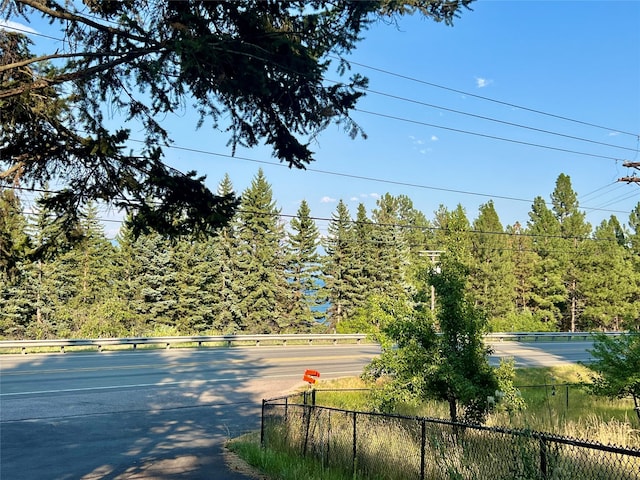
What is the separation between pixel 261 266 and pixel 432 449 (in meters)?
48.4

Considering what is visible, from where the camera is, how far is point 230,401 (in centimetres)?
1502

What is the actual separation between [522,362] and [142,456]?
20790mm

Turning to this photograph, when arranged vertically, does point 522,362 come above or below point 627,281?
below

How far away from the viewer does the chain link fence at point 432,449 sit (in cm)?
414

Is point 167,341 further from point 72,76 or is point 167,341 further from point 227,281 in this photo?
point 227,281

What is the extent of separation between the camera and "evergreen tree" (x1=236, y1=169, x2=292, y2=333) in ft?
175

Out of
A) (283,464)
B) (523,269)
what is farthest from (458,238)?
(523,269)

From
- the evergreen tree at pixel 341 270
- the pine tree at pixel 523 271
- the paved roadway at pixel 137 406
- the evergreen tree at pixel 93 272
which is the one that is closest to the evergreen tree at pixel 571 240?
the pine tree at pixel 523 271

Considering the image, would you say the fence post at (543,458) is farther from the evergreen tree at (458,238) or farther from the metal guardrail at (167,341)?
the metal guardrail at (167,341)

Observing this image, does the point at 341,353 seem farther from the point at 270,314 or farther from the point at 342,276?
the point at 342,276

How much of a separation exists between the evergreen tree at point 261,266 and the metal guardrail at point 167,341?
69.7 feet

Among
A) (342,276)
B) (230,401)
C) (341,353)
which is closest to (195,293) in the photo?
(342,276)

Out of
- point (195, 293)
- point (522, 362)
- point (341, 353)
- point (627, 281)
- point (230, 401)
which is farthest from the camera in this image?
point (627, 281)

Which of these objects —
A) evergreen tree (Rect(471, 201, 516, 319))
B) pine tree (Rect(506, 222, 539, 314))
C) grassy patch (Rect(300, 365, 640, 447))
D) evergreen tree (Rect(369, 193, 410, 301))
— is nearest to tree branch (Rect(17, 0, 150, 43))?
grassy patch (Rect(300, 365, 640, 447))
